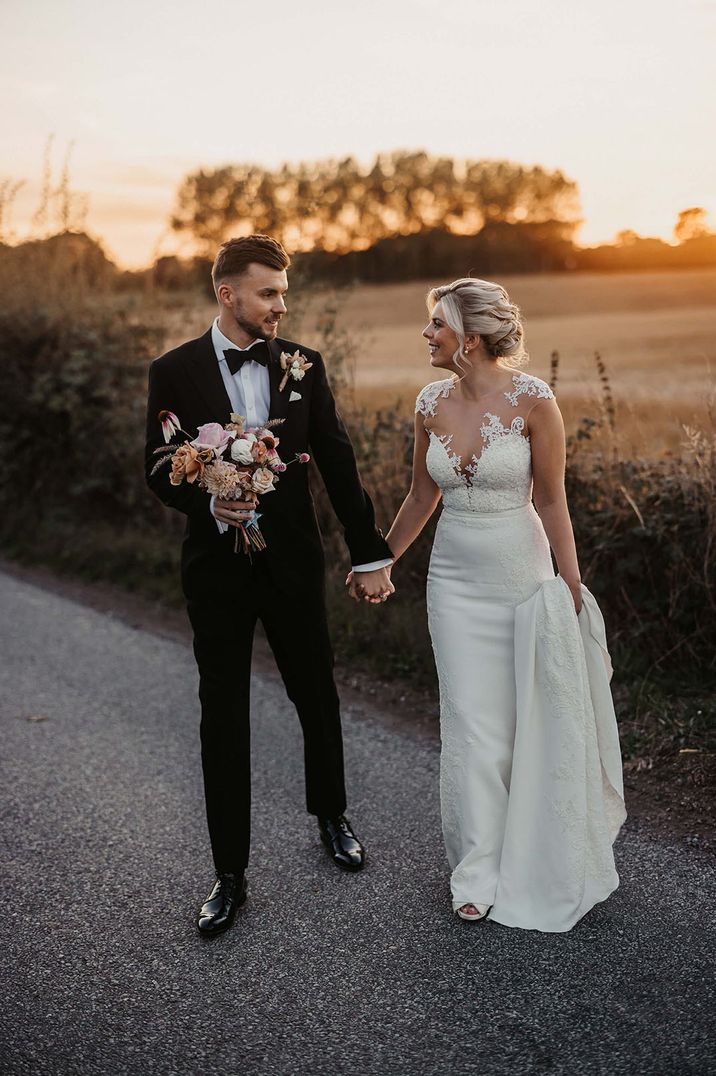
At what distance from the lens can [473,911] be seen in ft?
11.5

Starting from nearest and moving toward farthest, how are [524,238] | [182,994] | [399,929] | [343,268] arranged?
[182,994] → [399,929] → [343,268] → [524,238]

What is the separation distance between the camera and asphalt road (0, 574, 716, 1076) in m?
2.83

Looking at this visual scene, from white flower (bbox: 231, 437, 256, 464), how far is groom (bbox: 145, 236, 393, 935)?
17 centimetres

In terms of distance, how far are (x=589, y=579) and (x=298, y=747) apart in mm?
2039

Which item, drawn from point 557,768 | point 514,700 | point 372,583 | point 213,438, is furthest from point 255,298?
point 557,768

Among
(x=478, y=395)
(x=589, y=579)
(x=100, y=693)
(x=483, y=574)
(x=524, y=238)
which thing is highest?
(x=524, y=238)

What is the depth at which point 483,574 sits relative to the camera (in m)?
3.72

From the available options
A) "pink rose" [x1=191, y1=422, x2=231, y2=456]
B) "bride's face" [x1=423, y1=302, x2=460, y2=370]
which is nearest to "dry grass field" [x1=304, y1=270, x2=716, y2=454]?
"bride's face" [x1=423, y1=302, x2=460, y2=370]

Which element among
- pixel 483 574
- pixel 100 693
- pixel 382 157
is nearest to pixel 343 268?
pixel 382 157

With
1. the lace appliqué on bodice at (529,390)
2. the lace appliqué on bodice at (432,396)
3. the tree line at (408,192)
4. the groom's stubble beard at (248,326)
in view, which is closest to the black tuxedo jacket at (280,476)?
the groom's stubble beard at (248,326)

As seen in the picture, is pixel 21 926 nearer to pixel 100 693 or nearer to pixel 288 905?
pixel 288 905

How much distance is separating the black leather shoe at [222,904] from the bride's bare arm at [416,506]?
1.40 metres

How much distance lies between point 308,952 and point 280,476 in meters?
1.66

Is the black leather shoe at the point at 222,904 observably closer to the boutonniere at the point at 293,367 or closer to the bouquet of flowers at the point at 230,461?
the bouquet of flowers at the point at 230,461
